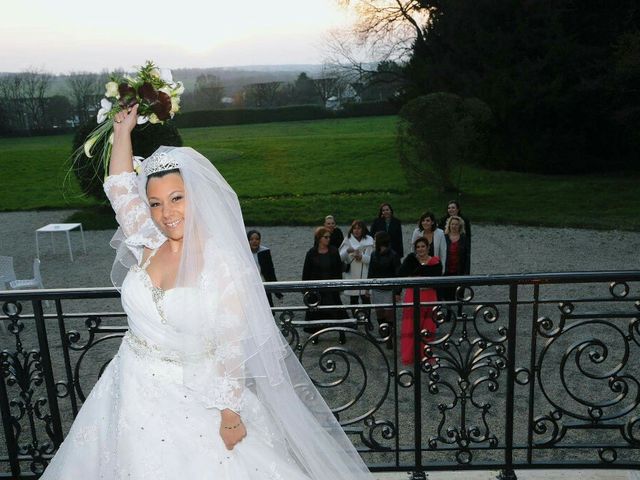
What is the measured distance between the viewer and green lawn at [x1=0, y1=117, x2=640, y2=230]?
17.8 metres

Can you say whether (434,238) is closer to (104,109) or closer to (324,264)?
(324,264)

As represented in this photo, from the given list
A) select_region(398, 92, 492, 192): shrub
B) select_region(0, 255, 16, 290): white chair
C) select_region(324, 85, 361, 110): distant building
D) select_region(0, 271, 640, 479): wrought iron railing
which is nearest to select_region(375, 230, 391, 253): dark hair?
select_region(0, 271, 640, 479): wrought iron railing

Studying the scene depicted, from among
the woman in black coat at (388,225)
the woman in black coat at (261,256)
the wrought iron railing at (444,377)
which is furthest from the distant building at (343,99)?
the woman in black coat at (261,256)

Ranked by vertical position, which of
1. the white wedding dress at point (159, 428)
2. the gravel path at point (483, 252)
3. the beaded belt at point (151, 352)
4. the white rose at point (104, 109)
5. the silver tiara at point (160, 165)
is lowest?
the gravel path at point (483, 252)

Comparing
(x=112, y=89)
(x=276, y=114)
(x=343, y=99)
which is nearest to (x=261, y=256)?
(x=112, y=89)

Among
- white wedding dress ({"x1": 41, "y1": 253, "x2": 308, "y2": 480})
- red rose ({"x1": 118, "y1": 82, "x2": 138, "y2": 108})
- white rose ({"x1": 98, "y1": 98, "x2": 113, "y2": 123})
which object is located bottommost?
white wedding dress ({"x1": 41, "y1": 253, "x2": 308, "y2": 480})

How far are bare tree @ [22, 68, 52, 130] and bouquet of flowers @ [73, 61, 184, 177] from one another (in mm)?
24438

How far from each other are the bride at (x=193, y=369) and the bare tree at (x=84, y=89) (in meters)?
21.3

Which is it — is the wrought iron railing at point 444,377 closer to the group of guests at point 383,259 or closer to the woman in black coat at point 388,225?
the group of guests at point 383,259

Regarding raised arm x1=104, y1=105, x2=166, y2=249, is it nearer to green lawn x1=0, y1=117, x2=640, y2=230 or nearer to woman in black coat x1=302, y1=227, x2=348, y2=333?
woman in black coat x1=302, y1=227, x2=348, y2=333

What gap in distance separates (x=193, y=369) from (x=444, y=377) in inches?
188

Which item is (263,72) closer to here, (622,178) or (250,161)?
(250,161)

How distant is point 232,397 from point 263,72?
3449 centimetres

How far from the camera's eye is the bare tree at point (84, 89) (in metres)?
22.2
